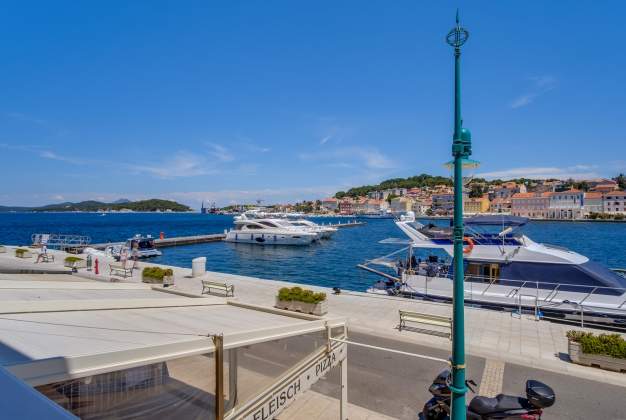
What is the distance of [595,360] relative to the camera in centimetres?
861

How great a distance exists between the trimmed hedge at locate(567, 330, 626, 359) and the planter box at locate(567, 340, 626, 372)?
0.27 ft

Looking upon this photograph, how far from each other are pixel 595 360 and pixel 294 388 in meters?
8.06

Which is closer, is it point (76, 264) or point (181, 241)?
point (76, 264)

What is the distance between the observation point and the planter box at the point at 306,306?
12969 millimetres

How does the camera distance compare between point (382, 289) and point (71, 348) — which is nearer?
point (71, 348)

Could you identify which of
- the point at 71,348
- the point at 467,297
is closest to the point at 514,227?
the point at 467,297

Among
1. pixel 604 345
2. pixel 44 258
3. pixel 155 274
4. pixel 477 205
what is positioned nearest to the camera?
pixel 604 345

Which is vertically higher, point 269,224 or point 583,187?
point 583,187

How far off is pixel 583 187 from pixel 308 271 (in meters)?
179

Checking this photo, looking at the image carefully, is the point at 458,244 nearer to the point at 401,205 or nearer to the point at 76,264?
the point at 76,264

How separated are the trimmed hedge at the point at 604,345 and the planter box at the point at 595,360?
0.27 ft

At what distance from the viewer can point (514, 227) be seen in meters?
17.3

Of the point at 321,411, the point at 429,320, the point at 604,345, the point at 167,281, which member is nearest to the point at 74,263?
the point at 167,281

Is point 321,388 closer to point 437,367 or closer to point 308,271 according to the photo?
point 437,367
